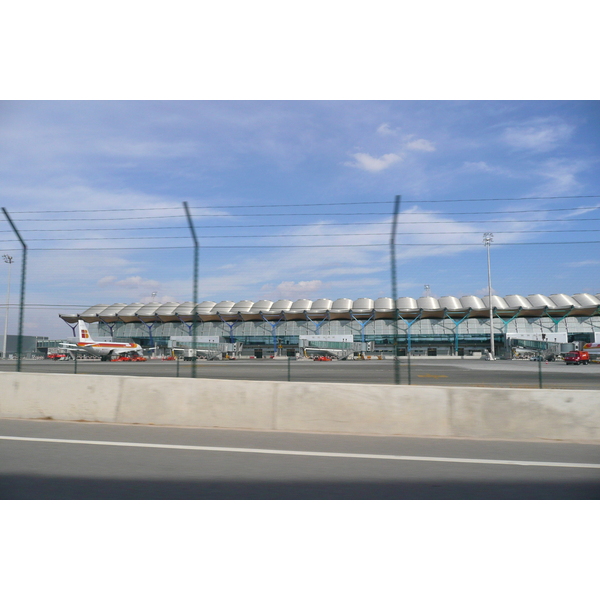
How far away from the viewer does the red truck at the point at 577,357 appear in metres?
39.6

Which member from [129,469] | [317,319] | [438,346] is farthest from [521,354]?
[129,469]

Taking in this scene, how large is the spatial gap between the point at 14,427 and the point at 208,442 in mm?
3852

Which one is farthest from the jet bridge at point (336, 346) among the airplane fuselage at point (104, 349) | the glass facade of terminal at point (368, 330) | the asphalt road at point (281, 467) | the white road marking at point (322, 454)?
the airplane fuselage at point (104, 349)

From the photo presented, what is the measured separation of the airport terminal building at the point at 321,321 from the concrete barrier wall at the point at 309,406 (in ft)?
4.95

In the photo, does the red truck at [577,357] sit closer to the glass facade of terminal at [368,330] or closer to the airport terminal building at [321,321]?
the airport terminal building at [321,321]

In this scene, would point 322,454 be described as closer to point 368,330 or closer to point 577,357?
point 368,330

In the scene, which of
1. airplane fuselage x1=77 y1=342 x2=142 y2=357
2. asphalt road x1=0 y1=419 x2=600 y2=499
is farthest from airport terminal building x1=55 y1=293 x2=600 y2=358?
airplane fuselage x1=77 y1=342 x2=142 y2=357

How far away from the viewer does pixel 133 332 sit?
1545 cm

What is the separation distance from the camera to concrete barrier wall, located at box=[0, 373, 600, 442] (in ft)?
26.8

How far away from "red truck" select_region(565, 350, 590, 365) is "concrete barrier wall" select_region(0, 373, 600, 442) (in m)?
35.8

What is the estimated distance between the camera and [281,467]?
6344 mm

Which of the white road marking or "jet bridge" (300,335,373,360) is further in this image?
"jet bridge" (300,335,373,360)

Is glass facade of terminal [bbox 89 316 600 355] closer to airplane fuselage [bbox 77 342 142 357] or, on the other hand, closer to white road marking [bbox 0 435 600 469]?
white road marking [bbox 0 435 600 469]

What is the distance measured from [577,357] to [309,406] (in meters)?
37.4
